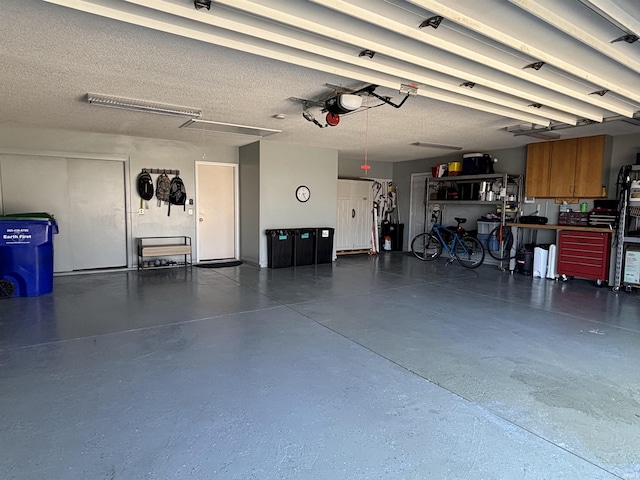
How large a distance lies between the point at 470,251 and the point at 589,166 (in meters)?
2.53

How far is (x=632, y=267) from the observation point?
5773 millimetres

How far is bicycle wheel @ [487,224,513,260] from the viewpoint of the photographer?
7672mm

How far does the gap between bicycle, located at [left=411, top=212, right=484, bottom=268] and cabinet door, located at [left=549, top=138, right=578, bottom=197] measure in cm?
168

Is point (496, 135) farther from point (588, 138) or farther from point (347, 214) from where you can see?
point (347, 214)

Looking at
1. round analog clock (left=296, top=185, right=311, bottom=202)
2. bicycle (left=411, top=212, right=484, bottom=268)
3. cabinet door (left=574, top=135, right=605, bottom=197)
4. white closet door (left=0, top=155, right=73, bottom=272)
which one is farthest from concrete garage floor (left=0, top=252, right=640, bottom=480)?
round analog clock (left=296, top=185, right=311, bottom=202)

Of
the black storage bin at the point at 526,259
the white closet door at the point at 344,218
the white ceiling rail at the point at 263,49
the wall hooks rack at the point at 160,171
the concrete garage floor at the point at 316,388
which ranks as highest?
the white ceiling rail at the point at 263,49

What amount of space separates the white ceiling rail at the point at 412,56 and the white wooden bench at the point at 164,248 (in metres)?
5.33

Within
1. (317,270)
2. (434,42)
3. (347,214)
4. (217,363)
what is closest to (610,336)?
(434,42)

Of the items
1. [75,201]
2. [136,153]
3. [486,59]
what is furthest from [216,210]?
[486,59]

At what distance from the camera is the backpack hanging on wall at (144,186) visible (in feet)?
23.3

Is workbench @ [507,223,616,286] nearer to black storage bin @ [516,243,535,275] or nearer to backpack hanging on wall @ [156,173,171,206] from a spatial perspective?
black storage bin @ [516,243,535,275]

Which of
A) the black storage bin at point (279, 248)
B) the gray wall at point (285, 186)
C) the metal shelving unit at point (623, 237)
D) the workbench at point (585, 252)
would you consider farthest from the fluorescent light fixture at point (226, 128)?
the metal shelving unit at point (623, 237)

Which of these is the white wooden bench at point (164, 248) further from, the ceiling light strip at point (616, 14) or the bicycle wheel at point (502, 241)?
the ceiling light strip at point (616, 14)

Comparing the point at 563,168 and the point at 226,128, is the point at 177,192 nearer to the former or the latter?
the point at 226,128
